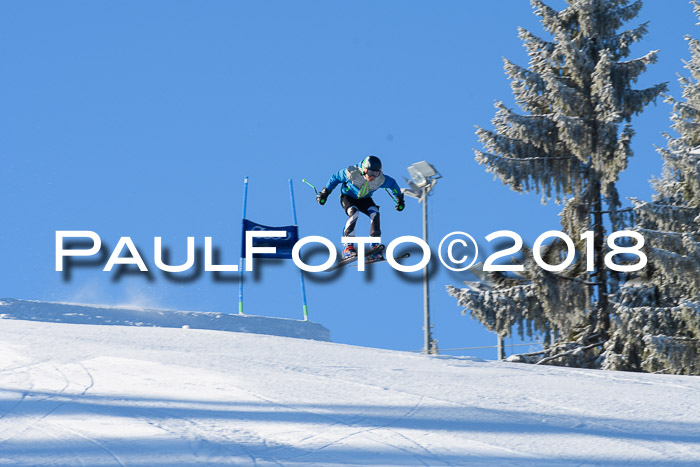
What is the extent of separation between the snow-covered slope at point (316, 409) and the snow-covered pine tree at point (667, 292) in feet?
28.9

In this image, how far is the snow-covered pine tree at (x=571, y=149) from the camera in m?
19.0

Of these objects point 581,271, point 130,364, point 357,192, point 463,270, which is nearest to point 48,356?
point 130,364

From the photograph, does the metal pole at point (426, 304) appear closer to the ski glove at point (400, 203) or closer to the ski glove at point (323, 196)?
the ski glove at point (400, 203)

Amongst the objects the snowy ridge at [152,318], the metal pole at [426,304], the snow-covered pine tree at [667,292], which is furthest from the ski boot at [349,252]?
the snow-covered pine tree at [667,292]

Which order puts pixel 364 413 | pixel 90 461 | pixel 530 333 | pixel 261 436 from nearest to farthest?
1. pixel 90 461
2. pixel 261 436
3. pixel 364 413
4. pixel 530 333

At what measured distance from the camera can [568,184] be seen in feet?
66.5

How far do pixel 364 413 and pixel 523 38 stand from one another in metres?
16.3

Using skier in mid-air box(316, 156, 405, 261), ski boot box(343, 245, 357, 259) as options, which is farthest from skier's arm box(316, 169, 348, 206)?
ski boot box(343, 245, 357, 259)

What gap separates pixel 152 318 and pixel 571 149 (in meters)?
9.54

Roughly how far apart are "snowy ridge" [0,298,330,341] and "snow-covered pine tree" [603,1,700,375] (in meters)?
6.01

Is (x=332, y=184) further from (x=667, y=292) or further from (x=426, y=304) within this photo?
(x=667, y=292)

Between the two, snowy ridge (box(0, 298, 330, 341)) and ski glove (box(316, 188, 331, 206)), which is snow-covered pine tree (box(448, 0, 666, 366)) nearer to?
snowy ridge (box(0, 298, 330, 341))

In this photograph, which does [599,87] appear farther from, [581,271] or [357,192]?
[357,192]

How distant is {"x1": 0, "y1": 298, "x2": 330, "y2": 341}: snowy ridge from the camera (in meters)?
15.4
